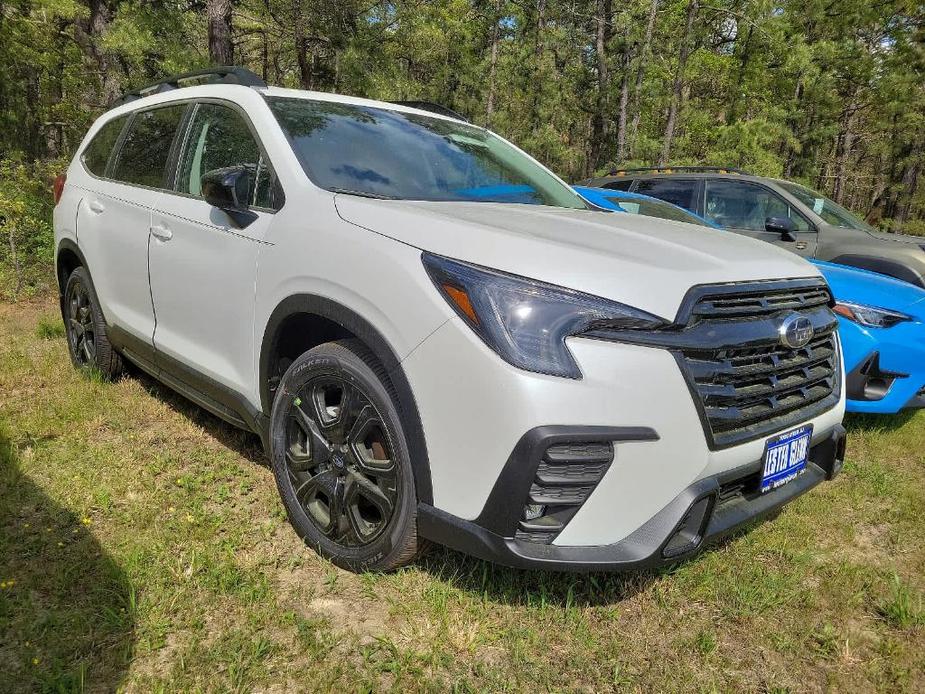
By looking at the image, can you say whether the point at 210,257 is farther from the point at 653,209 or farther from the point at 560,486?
the point at 653,209

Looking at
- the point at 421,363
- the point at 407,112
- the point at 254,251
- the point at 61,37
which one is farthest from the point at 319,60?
the point at 421,363

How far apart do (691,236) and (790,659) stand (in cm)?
146

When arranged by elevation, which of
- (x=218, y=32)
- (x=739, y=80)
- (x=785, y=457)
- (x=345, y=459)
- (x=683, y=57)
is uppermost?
(x=683, y=57)

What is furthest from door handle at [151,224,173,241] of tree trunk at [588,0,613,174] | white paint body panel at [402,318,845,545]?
tree trunk at [588,0,613,174]

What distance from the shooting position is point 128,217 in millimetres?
3293

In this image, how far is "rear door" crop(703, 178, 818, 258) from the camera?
618cm

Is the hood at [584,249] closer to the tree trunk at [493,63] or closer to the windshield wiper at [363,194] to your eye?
the windshield wiper at [363,194]

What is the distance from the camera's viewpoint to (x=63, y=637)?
1.90m

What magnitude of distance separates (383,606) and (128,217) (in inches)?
97.2

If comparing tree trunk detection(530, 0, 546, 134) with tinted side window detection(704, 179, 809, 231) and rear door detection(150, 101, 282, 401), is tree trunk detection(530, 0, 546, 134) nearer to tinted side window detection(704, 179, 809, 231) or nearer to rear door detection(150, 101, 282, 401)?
tinted side window detection(704, 179, 809, 231)

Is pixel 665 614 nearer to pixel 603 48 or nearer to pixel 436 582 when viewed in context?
pixel 436 582

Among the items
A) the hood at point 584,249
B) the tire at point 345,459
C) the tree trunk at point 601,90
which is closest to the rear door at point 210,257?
the tire at point 345,459

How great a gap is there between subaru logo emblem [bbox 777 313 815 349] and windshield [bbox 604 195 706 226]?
12.4ft

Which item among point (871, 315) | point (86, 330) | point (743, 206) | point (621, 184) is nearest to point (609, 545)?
point (871, 315)
